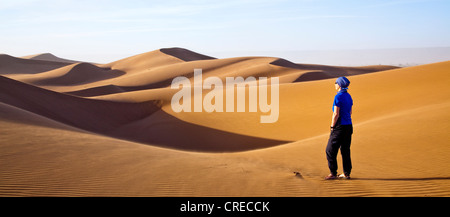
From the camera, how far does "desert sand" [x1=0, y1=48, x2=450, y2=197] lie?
188 inches

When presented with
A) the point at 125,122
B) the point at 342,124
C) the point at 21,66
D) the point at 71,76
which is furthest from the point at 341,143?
the point at 21,66

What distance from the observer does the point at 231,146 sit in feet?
42.2

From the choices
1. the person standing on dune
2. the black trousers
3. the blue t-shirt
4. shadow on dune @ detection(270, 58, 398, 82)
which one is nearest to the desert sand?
the black trousers

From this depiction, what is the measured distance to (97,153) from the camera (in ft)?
21.3

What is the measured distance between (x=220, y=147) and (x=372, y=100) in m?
7.44

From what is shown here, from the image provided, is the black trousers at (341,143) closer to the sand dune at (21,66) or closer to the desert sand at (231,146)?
the desert sand at (231,146)

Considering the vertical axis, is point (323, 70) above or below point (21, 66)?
below

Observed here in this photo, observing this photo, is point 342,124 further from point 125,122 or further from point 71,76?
point 71,76

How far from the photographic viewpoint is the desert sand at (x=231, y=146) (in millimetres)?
4766

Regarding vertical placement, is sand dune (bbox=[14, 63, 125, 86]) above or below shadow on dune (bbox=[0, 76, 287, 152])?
above

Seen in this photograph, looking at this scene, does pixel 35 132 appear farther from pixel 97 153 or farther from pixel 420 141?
pixel 420 141

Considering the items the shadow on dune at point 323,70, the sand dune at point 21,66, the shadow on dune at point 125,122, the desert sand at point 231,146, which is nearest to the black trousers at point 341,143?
the desert sand at point 231,146

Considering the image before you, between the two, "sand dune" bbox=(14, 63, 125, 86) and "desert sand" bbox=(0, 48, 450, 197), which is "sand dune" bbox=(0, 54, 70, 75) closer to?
"sand dune" bbox=(14, 63, 125, 86)
